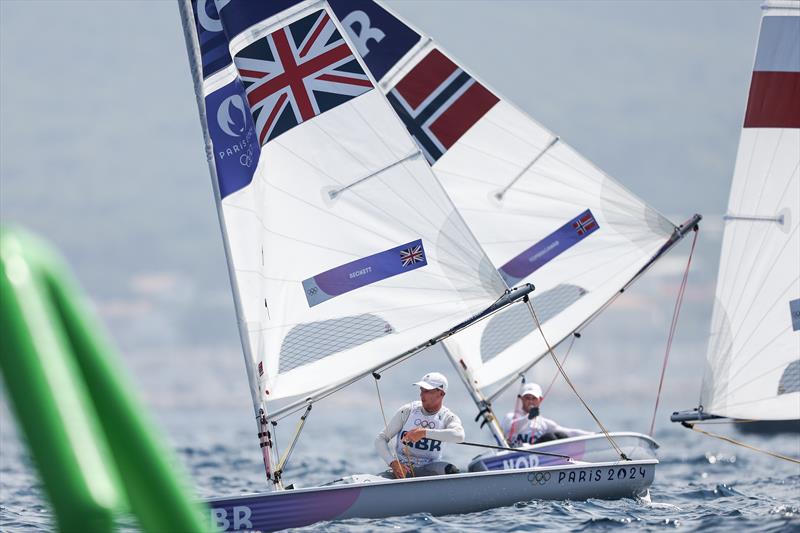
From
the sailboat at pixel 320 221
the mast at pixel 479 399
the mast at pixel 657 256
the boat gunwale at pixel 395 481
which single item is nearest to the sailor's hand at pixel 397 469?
the boat gunwale at pixel 395 481

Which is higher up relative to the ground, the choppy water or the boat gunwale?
the boat gunwale

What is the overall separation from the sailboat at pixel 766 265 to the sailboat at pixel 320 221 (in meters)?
1.09

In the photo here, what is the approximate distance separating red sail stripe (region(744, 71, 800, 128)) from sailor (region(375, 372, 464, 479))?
3.82 metres

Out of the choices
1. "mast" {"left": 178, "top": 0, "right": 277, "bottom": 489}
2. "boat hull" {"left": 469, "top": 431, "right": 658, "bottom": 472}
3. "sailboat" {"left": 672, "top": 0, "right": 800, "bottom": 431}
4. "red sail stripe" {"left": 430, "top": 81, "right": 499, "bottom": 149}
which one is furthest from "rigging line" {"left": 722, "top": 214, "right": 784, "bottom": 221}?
"mast" {"left": 178, "top": 0, "right": 277, "bottom": 489}

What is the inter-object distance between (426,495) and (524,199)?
5.63 m

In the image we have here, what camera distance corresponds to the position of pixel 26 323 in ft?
5.00

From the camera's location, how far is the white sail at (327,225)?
32.4 ft

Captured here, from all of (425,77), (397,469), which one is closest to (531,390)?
(397,469)

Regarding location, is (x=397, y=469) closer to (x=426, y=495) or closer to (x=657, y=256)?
(x=426, y=495)

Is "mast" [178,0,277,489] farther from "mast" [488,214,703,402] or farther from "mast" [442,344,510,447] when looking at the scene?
"mast" [488,214,703,402]

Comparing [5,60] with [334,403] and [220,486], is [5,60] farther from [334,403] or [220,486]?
[334,403]

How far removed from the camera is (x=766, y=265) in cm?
992

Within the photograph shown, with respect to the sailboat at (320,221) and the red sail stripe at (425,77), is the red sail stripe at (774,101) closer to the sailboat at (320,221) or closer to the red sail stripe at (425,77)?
the sailboat at (320,221)

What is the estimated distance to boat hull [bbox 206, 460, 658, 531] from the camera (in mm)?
8211
